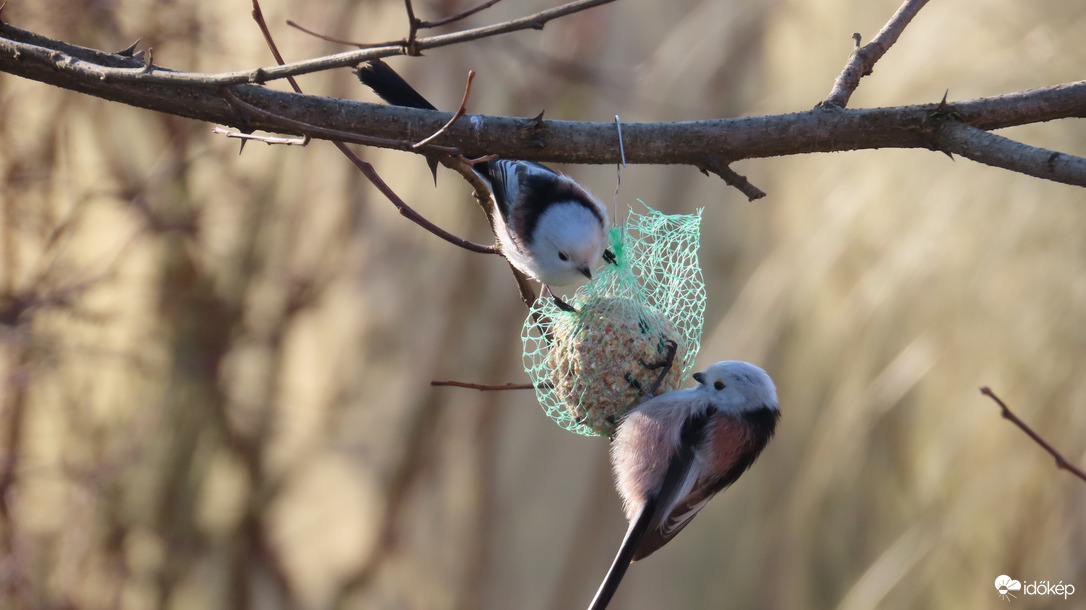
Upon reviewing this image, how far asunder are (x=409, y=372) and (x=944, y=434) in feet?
8.98

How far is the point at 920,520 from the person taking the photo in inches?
126

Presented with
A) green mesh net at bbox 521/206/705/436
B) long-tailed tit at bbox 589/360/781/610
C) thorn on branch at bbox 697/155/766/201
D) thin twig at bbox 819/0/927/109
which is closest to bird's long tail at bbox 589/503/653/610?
long-tailed tit at bbox 589/360/781/610

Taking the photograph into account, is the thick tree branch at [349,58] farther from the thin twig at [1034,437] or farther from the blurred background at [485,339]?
the blurred background at [485,339]

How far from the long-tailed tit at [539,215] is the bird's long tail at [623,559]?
45cm

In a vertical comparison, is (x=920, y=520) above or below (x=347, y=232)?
below

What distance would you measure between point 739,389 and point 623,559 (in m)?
0.37

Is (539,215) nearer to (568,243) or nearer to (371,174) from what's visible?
(568,243)

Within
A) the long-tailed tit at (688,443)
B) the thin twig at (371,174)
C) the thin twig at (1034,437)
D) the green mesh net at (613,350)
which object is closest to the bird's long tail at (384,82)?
the thin twig at (371,174)

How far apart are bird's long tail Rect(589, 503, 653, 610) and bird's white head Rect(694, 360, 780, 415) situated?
23cm

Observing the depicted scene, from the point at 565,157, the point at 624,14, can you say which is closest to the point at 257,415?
the point at 624,14

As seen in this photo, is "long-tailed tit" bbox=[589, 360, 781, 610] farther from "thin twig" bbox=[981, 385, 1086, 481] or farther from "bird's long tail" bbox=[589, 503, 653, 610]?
"thin twig" bbox=[981, 385, 1086, 481]

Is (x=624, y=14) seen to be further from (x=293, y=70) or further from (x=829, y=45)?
(x=293, y=70)

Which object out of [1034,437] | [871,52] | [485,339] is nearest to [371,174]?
[871,52]

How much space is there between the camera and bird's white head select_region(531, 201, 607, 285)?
60.5 inches
